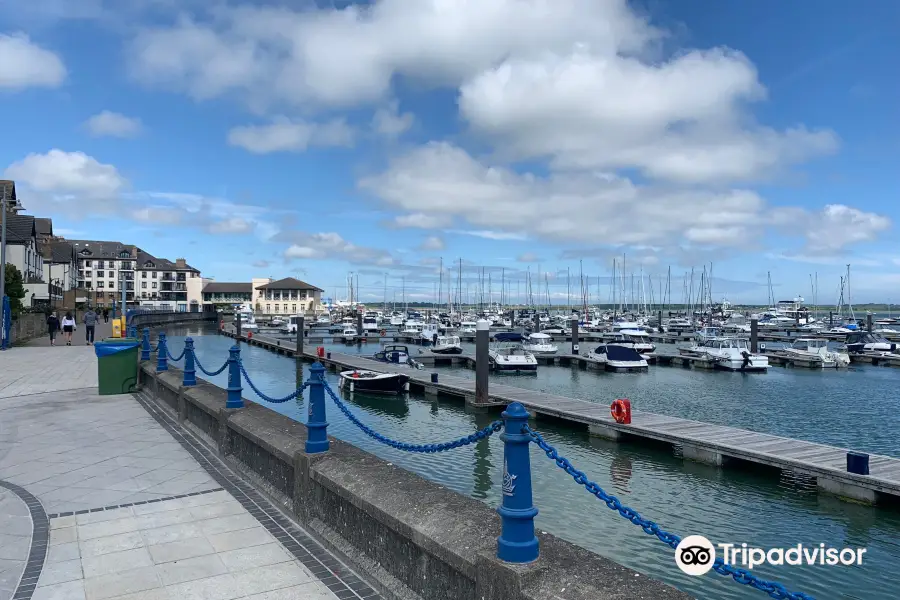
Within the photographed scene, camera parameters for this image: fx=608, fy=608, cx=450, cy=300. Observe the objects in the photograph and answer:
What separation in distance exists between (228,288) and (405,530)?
494 feet

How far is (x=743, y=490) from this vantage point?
50.0ft

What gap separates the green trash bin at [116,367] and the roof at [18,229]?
47.5 metres

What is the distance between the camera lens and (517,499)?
397 centimetres

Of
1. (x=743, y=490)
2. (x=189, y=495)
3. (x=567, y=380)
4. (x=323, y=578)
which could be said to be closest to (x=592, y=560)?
(x=323, y=578)

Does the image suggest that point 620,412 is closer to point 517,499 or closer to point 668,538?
point 668,538

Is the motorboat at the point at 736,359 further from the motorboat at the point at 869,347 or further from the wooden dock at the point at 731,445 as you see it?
the wooden dock at the point at 731,445

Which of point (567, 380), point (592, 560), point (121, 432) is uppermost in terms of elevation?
point (592, 560)

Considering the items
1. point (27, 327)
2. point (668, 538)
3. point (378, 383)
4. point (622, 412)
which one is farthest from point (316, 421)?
point (27, 327)

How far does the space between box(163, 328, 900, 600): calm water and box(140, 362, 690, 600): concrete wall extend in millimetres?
6190

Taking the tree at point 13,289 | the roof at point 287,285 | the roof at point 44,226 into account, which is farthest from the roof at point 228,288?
the tree at point 13,289

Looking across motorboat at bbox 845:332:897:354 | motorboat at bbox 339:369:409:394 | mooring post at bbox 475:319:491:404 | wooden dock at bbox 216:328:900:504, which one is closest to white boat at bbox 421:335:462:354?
motorboat at bbox 339:369:409:394

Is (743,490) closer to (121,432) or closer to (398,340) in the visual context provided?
(121,432)

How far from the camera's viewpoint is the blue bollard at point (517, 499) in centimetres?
393

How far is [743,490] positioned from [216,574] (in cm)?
1384
